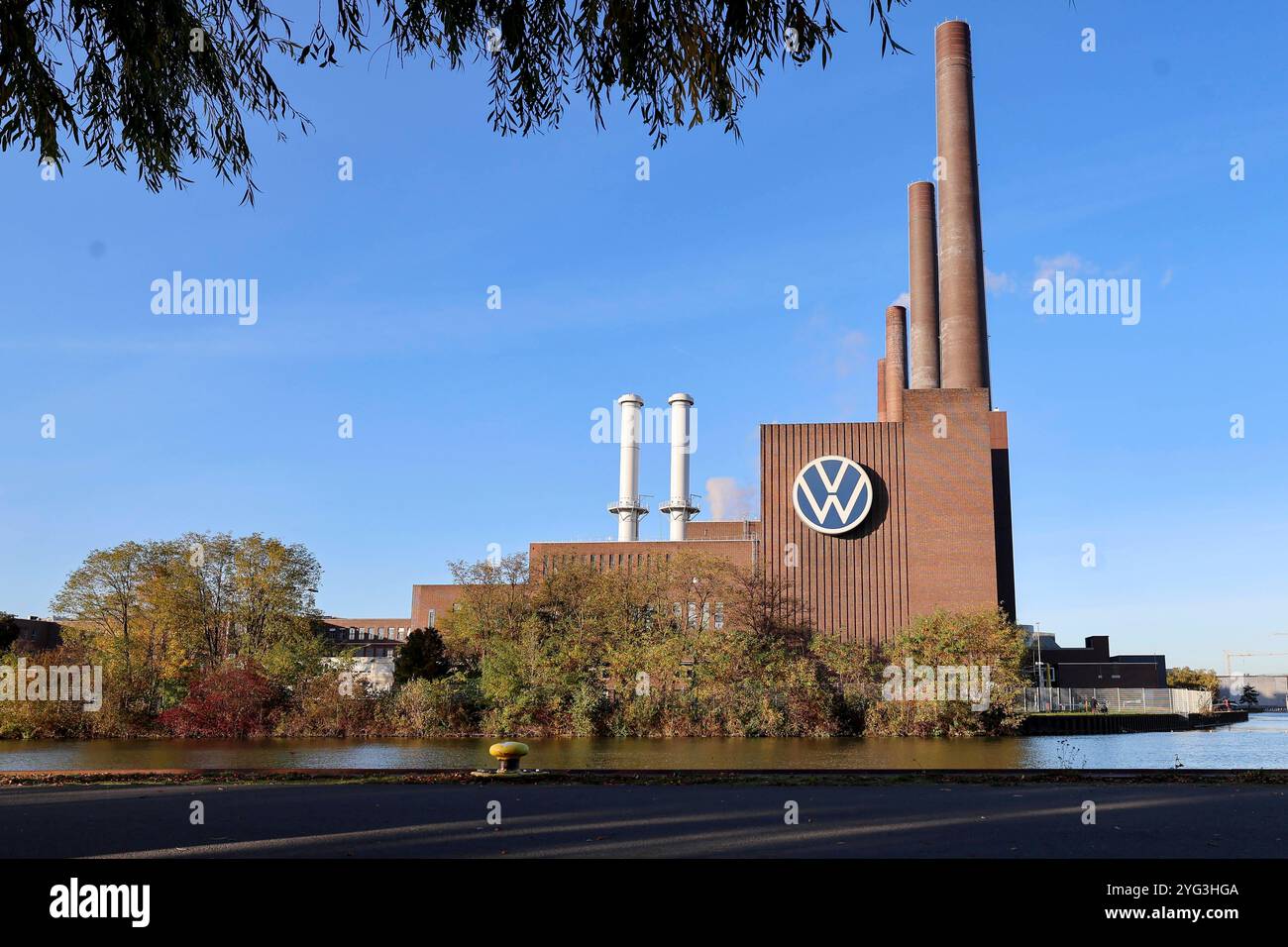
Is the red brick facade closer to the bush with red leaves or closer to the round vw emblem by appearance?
the round vw emblem

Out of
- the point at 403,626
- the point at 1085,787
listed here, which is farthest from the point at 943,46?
the point at 403,626

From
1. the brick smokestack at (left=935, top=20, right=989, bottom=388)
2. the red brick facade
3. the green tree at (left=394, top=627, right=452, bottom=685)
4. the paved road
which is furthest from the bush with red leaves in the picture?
the brick smokestack at (left=935, top=20, right=989, bottom=388)

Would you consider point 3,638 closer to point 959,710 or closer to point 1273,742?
point 959,710

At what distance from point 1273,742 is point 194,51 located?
47.6 m

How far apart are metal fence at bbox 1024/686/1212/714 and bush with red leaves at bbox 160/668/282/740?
38.3 metres

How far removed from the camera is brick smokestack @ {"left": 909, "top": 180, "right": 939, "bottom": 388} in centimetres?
6200

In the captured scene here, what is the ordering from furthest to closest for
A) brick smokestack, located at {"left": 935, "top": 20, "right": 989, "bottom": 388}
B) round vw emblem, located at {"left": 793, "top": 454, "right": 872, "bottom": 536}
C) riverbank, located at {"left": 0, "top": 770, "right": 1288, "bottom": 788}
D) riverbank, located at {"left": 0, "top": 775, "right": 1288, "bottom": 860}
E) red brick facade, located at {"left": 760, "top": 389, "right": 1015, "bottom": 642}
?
brick smokestack, located at {"left": 935, "top": 20, "right": 989, "bottom": 388} → round vw emblem, located at {"left": 793, "top": 454, "right": 872, "bottom": 536} → red brick facade, located at {"left": 760, "top": 389, "right": 1015, "bottom": 642} → riverbank, located at {"left": 0, "top": 770, "right": 1288, "bottom": 788} → riverbank, located at {"left": 0, "top": 775, "right": 1288, "bottom": 860}

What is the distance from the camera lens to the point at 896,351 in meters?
72.8

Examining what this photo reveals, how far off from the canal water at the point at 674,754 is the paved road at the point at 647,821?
9.91 meters

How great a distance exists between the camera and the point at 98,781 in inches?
606

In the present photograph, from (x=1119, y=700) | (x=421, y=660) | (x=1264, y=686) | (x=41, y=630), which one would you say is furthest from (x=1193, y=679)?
(x=41, y=630)

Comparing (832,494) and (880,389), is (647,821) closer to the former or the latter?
(832,494)

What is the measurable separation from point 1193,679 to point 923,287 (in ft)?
238
